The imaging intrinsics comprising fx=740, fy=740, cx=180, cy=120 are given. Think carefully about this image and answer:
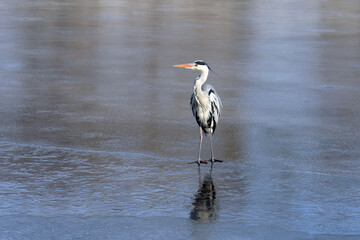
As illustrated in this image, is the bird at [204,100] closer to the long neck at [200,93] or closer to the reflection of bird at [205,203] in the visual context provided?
the long neck at [200,93]

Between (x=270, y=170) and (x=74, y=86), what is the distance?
6.38 m

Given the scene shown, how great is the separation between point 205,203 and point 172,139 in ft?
8.88

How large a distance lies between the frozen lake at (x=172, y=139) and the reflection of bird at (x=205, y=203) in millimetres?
19

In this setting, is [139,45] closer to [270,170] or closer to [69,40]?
[69,40]

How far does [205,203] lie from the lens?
731cm

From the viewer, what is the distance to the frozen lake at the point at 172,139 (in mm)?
6840

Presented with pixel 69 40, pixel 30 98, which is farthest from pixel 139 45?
pixel 30 98

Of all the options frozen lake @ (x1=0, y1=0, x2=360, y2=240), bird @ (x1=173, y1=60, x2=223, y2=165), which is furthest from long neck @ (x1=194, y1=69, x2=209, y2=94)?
frozen lake @ (x1=0, y1=0, x2=360, y2=240)

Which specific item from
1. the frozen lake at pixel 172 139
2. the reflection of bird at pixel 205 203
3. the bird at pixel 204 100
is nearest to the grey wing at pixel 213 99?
the bird at pixel 204 100

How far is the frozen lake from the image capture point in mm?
6840

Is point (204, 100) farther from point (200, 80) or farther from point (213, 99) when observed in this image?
point (200, 80)

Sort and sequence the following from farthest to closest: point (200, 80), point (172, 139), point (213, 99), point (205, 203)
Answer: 1. point (172, 139)
2. point (213, 99)
3. point (200, 80)
4. point (205, 203)

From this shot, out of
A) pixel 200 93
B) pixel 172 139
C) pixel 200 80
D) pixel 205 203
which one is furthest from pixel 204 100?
pixel 205 203

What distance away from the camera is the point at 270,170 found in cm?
848
